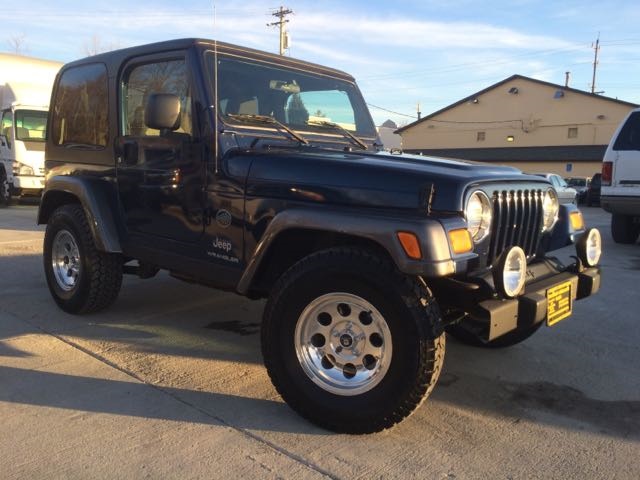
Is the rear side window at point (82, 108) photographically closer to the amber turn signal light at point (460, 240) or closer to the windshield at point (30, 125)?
the amber turn signal light at point (460, 240)

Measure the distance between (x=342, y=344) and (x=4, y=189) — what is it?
49.0ft

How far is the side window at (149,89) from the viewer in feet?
12.5

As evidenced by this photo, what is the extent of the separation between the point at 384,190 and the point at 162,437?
1.65 meters

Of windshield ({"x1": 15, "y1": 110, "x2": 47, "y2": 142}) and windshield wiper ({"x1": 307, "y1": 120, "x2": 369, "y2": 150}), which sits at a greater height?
windshield ({"x1": 15, "y1": 110, "x2": 47, "y2": 142})

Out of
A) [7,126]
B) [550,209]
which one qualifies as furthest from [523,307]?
[7,126]

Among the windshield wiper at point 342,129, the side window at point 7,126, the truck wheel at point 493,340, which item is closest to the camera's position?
the truck wheel at point 493,340

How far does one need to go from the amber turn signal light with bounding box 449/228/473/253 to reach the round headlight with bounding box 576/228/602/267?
43.9 inches

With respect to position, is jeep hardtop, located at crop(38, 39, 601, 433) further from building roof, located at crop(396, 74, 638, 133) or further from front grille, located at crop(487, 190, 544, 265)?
building roof, located at crop(396, 74, 638, 133)

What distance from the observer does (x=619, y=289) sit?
251 inches

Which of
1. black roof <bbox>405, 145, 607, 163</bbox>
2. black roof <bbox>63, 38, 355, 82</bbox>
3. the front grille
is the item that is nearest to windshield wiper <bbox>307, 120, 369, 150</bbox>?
black roof <bbox>63, 38, 355, 82</bbox>

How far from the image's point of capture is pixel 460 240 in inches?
108

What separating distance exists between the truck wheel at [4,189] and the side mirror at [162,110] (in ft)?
43.2

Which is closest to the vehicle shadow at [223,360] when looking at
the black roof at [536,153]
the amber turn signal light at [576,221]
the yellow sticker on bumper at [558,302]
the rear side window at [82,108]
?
the yellow sticker on bumper at [558,302]

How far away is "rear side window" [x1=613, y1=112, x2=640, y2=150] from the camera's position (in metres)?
8.65
